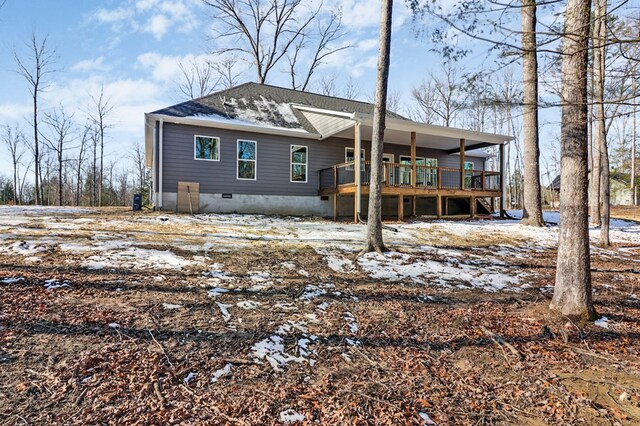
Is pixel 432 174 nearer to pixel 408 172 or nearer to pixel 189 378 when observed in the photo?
pixel 408 172

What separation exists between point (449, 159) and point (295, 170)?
27.5 feet

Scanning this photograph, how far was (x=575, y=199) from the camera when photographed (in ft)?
12.3

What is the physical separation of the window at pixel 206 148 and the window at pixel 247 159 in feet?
2.68

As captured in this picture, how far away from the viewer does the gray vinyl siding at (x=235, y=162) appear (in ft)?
37.0

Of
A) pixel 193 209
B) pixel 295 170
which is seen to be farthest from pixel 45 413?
pixel 295 170

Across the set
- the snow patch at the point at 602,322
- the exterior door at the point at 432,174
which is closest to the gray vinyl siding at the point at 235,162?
the exterior door at the point at 432,174

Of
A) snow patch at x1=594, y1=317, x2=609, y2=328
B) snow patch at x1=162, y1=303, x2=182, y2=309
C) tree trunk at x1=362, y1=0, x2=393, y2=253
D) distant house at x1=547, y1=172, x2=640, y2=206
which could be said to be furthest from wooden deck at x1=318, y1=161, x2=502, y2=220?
distant house at x1=547, y1=172, x2=640, y2=206

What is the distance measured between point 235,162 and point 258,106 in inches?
127

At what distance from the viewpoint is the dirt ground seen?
214 centimetres

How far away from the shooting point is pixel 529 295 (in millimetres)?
4656

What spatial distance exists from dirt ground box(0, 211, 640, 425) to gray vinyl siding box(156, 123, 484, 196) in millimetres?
7219

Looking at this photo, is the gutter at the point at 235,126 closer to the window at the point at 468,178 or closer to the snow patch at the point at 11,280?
the window at the point at 468,178

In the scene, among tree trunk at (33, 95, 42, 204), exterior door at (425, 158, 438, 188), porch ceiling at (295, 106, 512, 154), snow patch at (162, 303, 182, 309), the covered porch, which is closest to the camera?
snow patch at (162, 303, 182, 309)

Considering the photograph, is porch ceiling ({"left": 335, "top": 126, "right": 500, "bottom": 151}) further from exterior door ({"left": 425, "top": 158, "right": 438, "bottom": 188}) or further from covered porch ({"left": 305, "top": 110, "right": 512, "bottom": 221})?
exterior door ({"left": 425, "top": 158, "right": 438, "bottom": 188})
